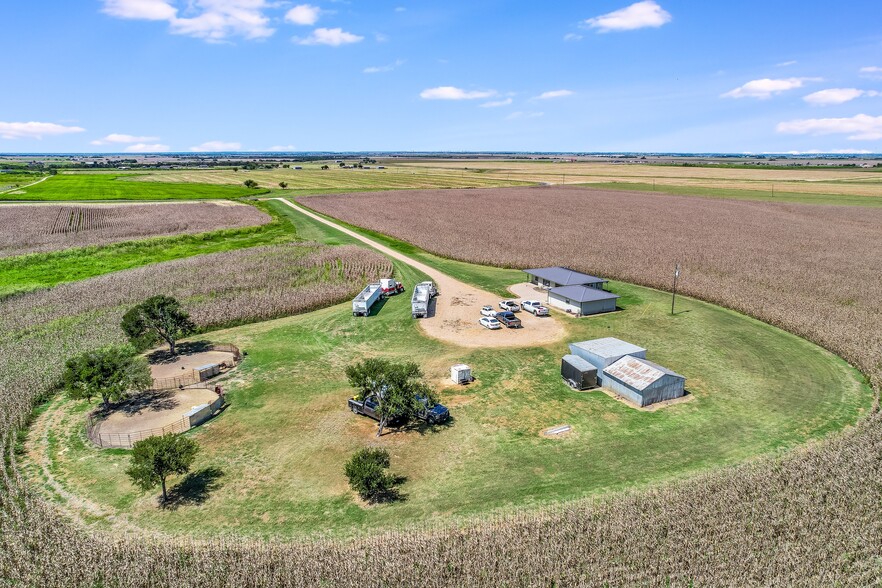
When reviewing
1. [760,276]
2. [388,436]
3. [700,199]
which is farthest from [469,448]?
[700,199]

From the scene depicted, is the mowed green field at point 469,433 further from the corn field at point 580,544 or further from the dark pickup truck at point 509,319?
the dark pickup truck at point 509,319

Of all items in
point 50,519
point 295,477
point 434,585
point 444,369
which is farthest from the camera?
point 444,369

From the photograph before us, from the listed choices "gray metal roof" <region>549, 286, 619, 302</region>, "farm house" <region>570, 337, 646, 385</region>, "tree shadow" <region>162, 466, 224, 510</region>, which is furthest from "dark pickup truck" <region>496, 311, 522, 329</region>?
"tree shadow" <region>162, 466, 224, 510</region>

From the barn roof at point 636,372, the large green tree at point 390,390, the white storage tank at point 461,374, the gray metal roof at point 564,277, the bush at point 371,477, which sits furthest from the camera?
the gray metal roof at point 564,277

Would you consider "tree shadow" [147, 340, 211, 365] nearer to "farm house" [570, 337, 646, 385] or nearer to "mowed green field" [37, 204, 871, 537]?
"mowed green field" [37, 204, 871, 537]

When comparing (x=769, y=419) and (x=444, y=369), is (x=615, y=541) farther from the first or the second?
(x=444, y=369)

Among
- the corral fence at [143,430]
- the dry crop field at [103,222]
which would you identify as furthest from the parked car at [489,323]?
the dry crop field at [103,222]

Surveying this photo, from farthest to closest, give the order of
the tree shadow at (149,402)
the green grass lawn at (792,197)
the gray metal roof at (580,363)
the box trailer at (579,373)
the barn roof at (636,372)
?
the green grass lawn at (792,197) → the gray metal roof at (580,363) → the box trailer at (579,373) → the tree shadow at (149,402) → the barn roof at (636,372)
